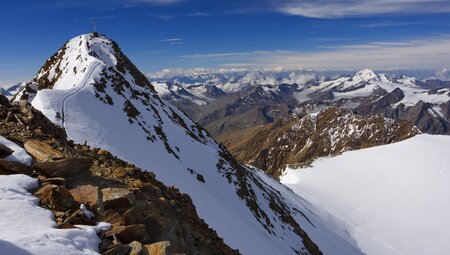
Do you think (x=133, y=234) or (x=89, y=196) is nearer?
(x=133, y=234)

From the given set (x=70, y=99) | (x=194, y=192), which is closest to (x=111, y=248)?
(x=194, y=192)

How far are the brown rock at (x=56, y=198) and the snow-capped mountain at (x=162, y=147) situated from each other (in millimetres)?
20434

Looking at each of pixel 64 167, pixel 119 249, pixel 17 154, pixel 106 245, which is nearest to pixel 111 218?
pixel 106 245

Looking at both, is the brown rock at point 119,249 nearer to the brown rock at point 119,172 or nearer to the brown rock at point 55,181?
the brown rock at point 55,181

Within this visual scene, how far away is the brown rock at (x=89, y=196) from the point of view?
1204 centimetres

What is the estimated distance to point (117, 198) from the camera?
1273 centimetres

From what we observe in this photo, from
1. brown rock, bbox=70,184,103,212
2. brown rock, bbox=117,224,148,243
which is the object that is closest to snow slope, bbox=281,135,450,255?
brown rock, bbox=117,224,148,243

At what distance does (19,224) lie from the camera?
10008 mm

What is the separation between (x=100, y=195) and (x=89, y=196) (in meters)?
0.34

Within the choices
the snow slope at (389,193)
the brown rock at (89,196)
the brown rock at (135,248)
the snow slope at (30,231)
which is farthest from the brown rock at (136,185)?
the snow slope at (389,193)

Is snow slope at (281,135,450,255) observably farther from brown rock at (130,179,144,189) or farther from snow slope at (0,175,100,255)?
snow slope at (0,175,100,255)

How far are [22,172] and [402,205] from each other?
102416 mm

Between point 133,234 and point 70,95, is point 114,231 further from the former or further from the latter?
point 70,95

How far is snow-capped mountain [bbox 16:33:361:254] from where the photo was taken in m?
35.2
